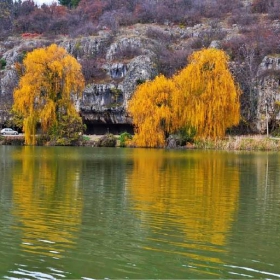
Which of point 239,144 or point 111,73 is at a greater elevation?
point 111,73

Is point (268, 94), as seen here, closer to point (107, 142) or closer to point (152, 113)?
point (152, 113)

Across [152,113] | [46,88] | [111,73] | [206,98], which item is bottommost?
[152,113]

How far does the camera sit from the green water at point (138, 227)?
905cm

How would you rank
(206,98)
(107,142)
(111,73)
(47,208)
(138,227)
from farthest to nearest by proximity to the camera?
1. (111,73)
2. (107,142)
3. (206,98)
4. (47,208)
5. (138,227)

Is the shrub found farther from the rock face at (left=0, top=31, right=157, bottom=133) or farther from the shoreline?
the rock face at (left=0, top=31, right=157, bottom=133)

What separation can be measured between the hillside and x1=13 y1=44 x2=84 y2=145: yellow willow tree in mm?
11211

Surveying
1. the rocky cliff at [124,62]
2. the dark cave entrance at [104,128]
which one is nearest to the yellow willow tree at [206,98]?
the rocky cliff at [124,62]

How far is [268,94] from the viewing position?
66.1 m

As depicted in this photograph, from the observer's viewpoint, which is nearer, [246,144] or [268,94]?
[246,144]

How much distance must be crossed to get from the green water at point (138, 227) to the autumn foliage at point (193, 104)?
31706mm

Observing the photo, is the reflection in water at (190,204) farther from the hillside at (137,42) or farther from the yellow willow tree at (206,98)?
the hillside at (137,42)

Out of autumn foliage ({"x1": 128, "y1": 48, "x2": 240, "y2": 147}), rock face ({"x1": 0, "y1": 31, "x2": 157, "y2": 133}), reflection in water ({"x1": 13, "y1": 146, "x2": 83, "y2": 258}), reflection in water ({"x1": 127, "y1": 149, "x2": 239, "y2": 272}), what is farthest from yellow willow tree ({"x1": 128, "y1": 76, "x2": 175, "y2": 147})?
reflection in water ({"x1": 13, "y1": 146, "x2": 83, "y2": 258})

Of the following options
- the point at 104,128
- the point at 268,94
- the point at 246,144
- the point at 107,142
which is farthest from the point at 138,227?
the point at 104,128

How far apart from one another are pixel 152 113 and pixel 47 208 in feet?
135
